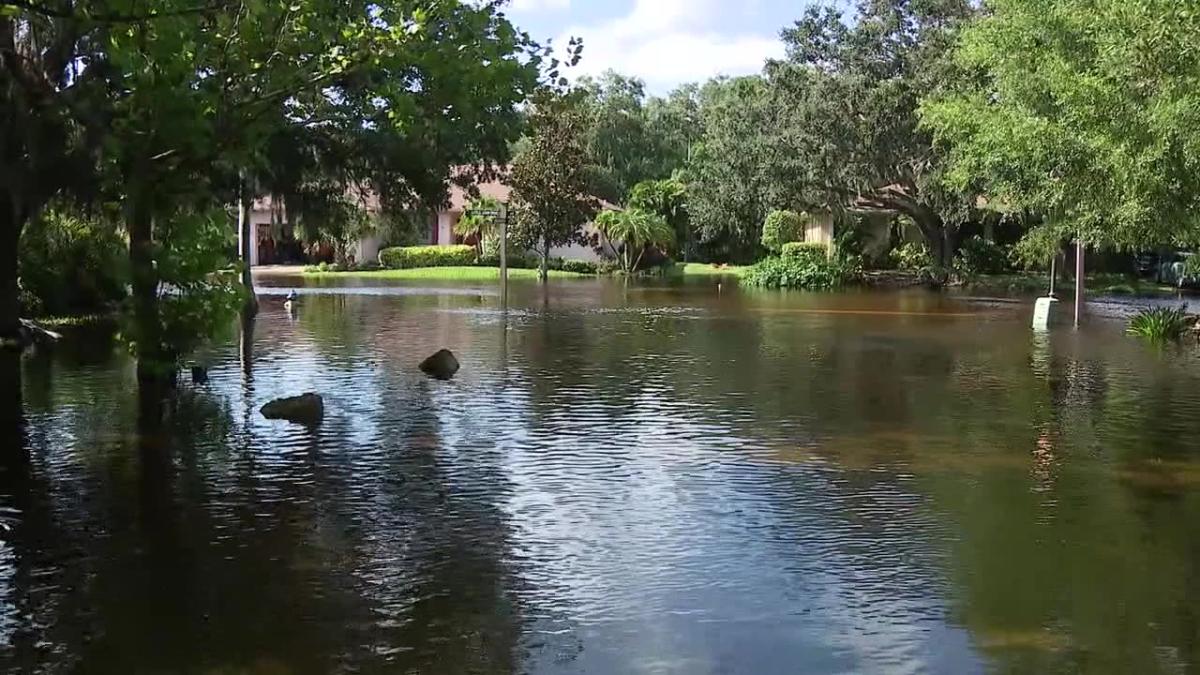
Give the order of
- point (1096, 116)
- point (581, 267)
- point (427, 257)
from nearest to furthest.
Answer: point (1096, 116) → point (581, 267) → point (427, 257)

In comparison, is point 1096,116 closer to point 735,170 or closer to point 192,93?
point 192,93

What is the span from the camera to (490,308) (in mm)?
27922

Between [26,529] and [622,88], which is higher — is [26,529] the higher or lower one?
the lower one

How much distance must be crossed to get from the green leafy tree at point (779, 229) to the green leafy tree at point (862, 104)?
29.5ft

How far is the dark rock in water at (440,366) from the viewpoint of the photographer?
596 inches

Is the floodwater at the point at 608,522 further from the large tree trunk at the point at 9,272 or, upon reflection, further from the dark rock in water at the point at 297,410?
the large tree trunk at the point at 9,272

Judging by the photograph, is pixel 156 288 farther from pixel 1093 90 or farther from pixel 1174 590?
pixel 1093 90

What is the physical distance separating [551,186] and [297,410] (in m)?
36.4

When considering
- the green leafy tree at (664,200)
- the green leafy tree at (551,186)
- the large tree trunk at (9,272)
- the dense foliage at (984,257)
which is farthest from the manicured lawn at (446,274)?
the large tree trunk at (9,272)

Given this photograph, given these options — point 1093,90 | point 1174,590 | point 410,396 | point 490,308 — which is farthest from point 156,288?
point 490,308

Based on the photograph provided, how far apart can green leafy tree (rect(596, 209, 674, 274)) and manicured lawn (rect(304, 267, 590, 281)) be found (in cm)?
228

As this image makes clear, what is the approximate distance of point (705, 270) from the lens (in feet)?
177

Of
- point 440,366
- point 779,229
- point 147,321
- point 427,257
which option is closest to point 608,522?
point 147,321

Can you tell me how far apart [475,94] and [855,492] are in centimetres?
602
